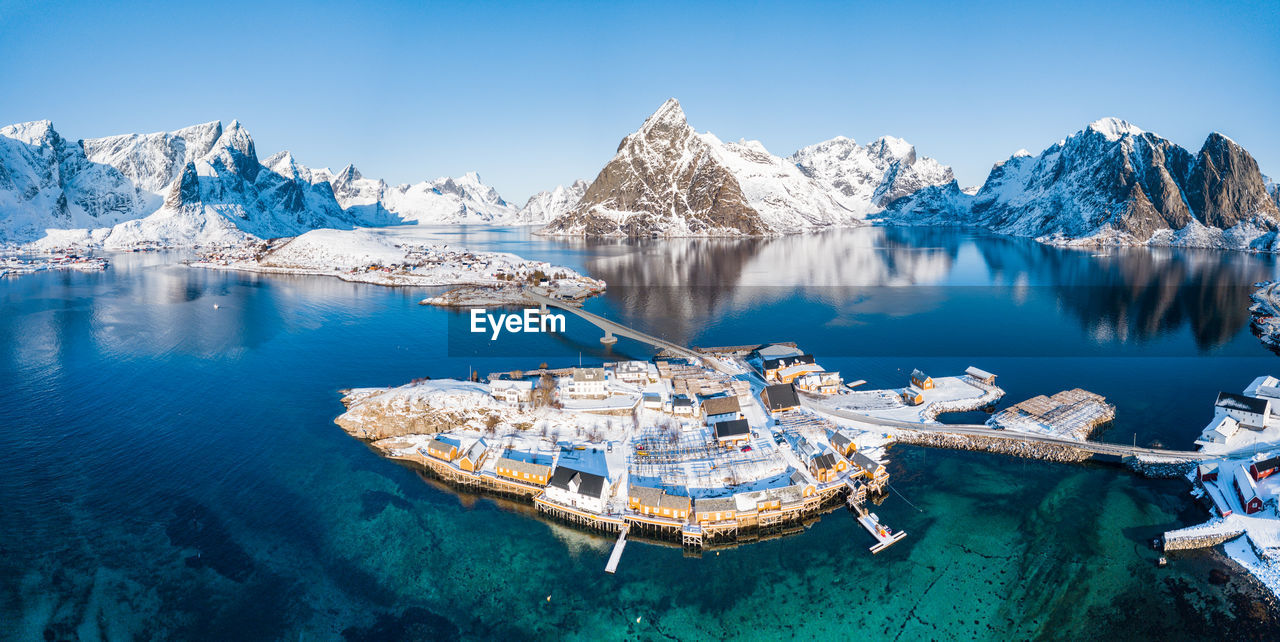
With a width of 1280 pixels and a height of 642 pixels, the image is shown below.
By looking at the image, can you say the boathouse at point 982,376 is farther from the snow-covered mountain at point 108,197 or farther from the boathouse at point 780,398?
the snow-covered mountain at point 108,197

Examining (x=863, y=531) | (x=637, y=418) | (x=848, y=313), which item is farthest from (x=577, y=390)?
(x=848, y=313)

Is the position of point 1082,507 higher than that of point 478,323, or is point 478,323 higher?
point 478,323

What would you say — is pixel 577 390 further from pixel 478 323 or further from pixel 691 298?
pixel 691 298

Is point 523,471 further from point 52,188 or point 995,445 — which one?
point 52,188

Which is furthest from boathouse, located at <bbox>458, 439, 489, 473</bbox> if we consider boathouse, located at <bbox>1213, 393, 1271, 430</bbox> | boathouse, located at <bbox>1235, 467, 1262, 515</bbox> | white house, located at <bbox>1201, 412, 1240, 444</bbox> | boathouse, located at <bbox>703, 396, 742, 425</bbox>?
boathouse, located at <bbox>1213, 393, 1271, 430</bbox>

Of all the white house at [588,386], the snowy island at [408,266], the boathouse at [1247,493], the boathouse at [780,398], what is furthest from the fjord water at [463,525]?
the snowy island at [408,266]

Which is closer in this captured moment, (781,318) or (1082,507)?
(1082,507)
